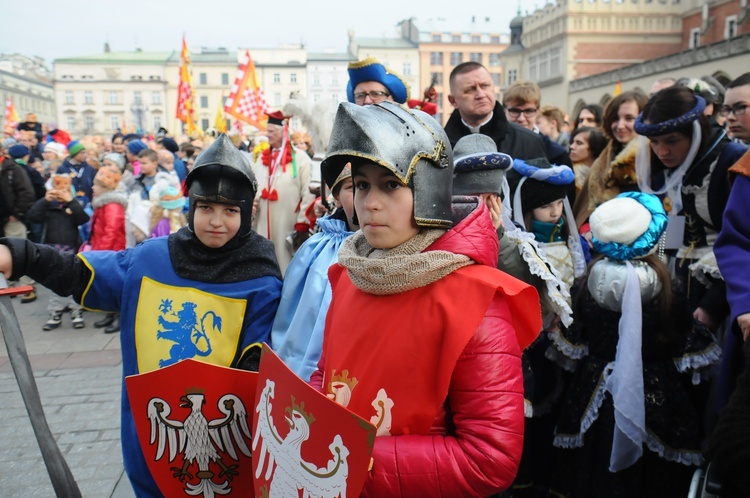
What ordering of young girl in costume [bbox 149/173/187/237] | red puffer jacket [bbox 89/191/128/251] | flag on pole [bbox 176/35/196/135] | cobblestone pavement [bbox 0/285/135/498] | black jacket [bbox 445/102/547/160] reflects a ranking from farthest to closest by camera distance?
flag on pole [bbox 176/35/196/135]
red puffer jacket [bbox 89/191/128/251]
young girl in costume [bbox 149/173/187/237]
black jacket [bbox 445/102/547/160]
cobblestone pavement [bbox 0/285/135/498]

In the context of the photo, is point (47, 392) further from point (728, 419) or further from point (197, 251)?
point (728, 419)

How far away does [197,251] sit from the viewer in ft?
8.75

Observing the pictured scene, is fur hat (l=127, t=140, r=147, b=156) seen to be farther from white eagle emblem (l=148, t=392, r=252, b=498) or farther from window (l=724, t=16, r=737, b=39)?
Answer: window (l=724, t=16, r=737, b=39)

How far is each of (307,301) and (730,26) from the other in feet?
150

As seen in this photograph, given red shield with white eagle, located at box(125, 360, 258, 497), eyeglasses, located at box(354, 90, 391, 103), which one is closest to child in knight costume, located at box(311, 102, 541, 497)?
red shield with white eagle, located at box(125, 360, 258, 497)

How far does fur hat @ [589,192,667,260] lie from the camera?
9.52ft

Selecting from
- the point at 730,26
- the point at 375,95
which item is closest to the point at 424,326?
the point at 375,95

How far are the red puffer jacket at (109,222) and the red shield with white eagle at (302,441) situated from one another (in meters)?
5.93

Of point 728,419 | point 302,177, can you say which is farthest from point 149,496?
point 302,177

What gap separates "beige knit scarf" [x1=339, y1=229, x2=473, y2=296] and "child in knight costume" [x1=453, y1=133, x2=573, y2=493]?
76 cm

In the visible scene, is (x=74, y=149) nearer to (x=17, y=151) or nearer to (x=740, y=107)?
(x=17, y=151)

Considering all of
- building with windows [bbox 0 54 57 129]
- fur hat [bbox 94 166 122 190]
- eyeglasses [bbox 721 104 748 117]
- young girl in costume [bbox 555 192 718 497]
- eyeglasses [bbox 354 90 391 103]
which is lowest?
young girl in costume [bbox 555 192 718 497]

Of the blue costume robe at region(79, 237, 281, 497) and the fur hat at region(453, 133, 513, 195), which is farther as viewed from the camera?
the fur hat at region(453, 133, 513, 195)

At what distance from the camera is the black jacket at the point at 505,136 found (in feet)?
13.4
